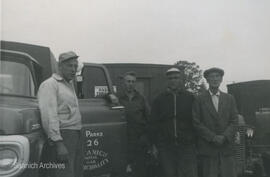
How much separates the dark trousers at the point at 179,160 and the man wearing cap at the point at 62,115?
70.3 inches

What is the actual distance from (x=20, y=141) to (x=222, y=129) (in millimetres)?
2882

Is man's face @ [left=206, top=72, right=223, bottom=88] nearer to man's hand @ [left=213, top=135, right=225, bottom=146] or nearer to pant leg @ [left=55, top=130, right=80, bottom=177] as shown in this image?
man's hand @ [left=213, top=135, right=225, bottom=146]

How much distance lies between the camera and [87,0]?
18.6 ft

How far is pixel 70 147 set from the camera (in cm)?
416

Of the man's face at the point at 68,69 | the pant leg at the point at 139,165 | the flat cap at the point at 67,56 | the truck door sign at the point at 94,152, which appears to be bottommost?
the pant leg at the point at 139,165

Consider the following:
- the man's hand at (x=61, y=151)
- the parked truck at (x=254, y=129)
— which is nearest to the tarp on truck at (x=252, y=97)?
the parked truck at (x=254, y=129)

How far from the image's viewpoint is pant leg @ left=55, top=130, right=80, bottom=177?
4027 millimetres

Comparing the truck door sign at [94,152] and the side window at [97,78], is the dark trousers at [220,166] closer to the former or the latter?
the truck door sign at [94,152]

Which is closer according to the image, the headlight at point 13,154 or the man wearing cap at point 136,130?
the headlight at point 13,154

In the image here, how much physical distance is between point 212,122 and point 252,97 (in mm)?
5268

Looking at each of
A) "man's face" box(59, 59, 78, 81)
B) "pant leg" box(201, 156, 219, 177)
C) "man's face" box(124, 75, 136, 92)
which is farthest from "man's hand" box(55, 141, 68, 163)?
"man's face" box(124, 75, 136, 92)

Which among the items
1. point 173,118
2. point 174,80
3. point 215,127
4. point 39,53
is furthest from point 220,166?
point 39,53

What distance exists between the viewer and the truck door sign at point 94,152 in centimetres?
534

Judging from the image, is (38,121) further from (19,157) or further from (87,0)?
(87,0)
